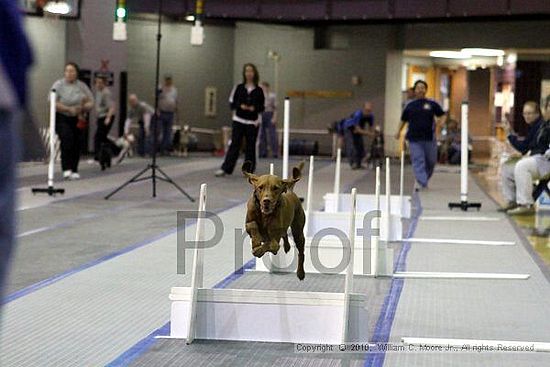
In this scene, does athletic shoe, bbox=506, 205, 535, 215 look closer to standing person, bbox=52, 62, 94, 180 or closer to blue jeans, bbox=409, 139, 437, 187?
blue jeans, bbox=409, 139, 437, 187

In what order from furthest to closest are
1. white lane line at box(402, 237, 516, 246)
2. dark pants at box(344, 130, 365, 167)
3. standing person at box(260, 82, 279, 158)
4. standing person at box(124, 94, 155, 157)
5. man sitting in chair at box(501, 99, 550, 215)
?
standing person at box(260, 82, 279, 158) < standing person at box(124, 94, 155, 157) < dark pants at box(344, 130, 365, 167) < man sitting in chair at box(501, 99, 550, 215) < white lane line at box(402, 237, 516, 246)

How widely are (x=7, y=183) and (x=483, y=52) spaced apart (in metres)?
28.0

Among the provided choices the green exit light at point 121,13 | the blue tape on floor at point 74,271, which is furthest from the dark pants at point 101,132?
the blue tape on floor at point 74,271

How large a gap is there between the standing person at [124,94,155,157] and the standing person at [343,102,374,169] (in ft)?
14.6

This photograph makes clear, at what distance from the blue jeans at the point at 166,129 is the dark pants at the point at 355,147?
13.5 ft

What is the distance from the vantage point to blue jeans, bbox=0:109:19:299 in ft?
4.87

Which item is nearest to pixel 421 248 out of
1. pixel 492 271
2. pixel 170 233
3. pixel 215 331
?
pixel 492 271

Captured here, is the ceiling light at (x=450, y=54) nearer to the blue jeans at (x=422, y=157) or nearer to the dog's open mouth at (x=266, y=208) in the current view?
the blue jeans at (x=422, y=157)

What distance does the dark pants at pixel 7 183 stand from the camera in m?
1.48

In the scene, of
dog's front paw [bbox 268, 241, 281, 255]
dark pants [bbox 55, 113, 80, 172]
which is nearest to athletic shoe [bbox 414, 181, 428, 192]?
dark pants [bbox 55, 113, 80, 172]

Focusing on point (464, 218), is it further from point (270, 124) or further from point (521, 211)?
point (270, 124)

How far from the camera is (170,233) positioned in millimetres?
9422

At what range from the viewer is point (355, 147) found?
21484 mm

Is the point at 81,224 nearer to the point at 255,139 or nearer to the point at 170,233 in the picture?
the point at 170,233
